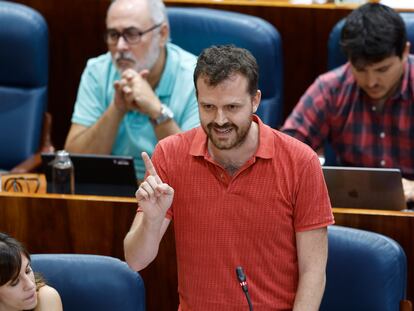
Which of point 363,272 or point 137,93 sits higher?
point 137,93

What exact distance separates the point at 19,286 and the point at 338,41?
1296mm

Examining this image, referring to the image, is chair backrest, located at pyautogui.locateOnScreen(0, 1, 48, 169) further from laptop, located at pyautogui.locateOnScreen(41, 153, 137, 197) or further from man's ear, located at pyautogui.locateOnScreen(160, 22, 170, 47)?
laptop, located at pyautogui.locateOnScreen(41, 153, 137, 197)

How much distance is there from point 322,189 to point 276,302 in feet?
0.73

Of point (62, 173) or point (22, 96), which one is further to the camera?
point (22, 96)

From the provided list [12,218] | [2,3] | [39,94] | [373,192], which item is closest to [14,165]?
[39,94]

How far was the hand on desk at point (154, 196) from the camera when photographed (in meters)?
1.90

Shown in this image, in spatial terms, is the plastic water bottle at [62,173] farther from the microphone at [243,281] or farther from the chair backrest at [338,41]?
the chair backrest at [338,41]

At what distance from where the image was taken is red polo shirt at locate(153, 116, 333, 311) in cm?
199

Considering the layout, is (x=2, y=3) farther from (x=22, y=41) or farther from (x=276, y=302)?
(x=276, y=302)

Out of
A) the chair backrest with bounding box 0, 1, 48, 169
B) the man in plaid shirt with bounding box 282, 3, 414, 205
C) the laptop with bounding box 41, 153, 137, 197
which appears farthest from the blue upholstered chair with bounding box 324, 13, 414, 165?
the chair backrest with bounding box 0, 1, 48, 169

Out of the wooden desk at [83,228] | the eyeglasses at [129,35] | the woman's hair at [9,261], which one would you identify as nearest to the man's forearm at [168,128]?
the eyeglasses at [129,35]

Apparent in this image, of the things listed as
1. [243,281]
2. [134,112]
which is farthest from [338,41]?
[243,281]

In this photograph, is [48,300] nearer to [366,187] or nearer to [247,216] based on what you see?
[247,216]

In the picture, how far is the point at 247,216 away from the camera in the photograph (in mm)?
1991
